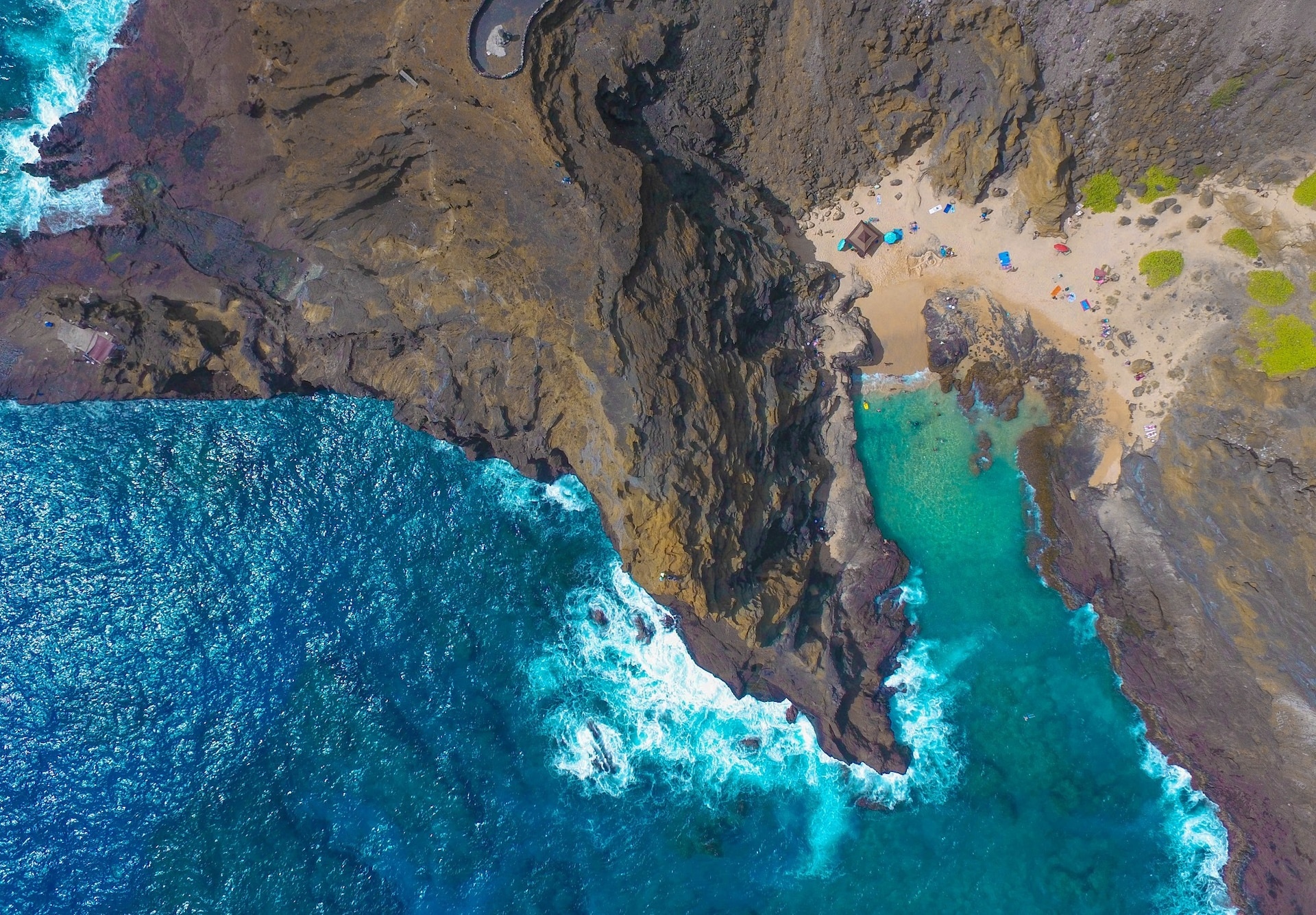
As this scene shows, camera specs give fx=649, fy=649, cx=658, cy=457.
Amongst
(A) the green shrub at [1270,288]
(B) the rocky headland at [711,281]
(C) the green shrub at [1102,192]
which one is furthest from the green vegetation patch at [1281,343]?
(C) the green shrub at [1102,192]

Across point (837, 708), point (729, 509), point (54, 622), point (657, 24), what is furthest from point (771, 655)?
point (54, 622)

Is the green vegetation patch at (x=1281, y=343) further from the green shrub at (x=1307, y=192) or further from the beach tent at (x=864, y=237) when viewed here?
the beach tent at (x=864, y=237)

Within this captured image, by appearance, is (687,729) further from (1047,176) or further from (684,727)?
(1047,176)

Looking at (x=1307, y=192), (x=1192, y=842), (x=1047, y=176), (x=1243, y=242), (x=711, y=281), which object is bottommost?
(x=1192, y=842)

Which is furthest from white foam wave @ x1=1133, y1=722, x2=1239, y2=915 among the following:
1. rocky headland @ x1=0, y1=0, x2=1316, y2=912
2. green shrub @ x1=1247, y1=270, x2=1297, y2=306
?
green shrub @ x1=1247, y1=270, x2=1297, y2=306

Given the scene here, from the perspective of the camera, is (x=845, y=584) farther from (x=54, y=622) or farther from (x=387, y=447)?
(x=54, y=622)

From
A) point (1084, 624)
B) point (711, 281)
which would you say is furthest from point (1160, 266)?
point (711, 281)
